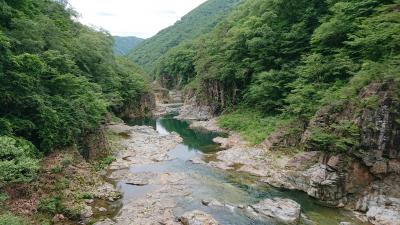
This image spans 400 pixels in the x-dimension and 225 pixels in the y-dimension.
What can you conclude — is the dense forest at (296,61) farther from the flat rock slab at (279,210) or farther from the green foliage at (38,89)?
the green foliage at (38,89)

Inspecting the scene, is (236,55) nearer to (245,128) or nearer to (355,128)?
(245,128)

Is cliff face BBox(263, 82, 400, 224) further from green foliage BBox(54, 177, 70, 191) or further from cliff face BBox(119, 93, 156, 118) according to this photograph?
cliff face BBox(119, 93, 156, 118)

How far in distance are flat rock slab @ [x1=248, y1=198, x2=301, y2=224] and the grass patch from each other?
44.5 ft

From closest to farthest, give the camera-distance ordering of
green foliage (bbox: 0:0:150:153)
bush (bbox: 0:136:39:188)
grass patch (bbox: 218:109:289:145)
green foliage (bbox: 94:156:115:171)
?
bush (bbox: 0:136:39:188), green foliage (bbox: 0:0:150:153), green foliage (bbox: 94:156:115:171), grass patch (bbox: 218:109:289:145)

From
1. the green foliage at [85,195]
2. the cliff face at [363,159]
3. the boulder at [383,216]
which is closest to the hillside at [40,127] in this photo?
the green foliage at [85,195]

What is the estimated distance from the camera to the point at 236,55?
48.4 metres

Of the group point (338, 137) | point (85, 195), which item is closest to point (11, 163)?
point (85, 195)

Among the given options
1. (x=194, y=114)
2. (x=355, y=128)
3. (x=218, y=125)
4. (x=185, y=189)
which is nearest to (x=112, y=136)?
(x=218, y=125)

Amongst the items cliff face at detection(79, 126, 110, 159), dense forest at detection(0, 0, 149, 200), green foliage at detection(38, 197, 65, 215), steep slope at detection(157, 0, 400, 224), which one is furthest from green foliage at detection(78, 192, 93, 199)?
steep slope at detection(157, 0, 400, 224)

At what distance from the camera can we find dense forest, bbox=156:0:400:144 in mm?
23875

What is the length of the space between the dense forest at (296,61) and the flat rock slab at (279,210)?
513 cm

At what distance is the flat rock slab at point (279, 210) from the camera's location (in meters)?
17.9

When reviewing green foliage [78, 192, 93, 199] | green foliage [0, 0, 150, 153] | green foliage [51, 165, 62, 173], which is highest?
green foliage [0, 0, 150, 153]

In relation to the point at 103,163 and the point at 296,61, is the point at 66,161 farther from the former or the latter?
the point at 296,61
